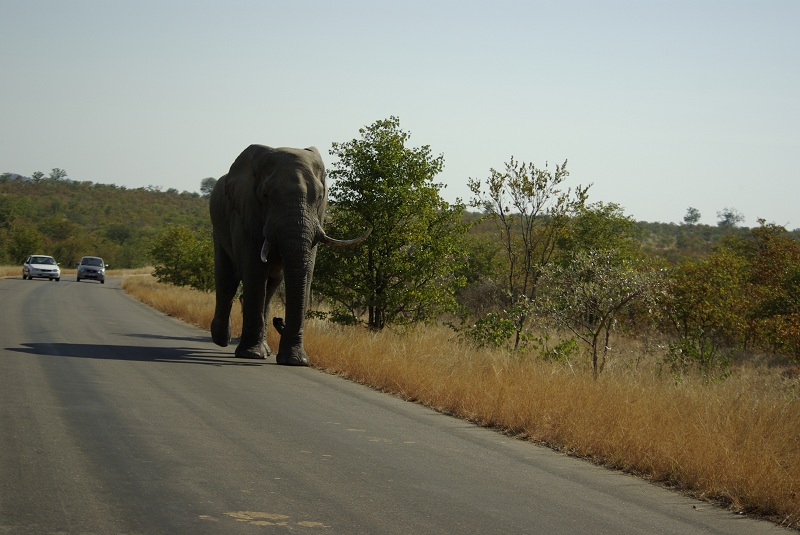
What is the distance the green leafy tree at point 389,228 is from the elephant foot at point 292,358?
4231 millimetres

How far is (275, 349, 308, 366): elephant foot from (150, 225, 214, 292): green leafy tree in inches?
1000

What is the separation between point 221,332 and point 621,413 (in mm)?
10331

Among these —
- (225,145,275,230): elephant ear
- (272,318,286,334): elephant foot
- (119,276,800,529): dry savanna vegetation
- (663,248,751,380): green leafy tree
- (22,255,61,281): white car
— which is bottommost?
(22,255,61,281): white car

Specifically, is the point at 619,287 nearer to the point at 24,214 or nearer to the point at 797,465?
the point at 797,465

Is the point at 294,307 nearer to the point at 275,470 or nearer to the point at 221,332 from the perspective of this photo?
the point at 221,332

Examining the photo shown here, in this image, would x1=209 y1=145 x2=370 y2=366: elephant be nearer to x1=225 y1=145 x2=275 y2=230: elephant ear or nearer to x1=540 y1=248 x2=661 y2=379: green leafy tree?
x1=225 y1=145 x2=275 y2=230: elephant ear

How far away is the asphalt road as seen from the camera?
6285 millimetres

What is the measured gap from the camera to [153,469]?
743cm

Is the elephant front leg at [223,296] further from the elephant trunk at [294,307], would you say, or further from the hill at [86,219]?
the hill at [86,219]

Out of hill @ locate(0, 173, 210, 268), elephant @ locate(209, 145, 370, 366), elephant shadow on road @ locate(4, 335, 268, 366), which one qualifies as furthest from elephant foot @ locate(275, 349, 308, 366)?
hill @ locate(0, 173, 210, 268)

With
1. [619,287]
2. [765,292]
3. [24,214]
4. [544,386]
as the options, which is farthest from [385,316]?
[24,214]

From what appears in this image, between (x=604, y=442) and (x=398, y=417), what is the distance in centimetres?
252

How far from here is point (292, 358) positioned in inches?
631

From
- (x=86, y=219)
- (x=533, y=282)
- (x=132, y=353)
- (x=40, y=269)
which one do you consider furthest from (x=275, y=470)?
(x=86, y=219)
